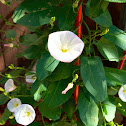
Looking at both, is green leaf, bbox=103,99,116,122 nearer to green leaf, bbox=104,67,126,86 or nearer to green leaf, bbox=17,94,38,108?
green leaf, bbox=104,67,126,86

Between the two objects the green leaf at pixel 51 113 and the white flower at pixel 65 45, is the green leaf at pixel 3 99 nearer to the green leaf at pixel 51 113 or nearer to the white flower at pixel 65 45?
the green leaf at pixel 51 113

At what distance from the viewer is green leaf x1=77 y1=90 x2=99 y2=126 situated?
0.68 meters

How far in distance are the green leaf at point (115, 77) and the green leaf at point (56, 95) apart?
19cm

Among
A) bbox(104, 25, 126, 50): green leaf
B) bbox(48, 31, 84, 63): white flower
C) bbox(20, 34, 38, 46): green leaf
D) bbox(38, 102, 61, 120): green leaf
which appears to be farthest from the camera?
bbox(20, 34, 38, 46): green leaf

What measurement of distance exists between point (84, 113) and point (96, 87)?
0.60ft

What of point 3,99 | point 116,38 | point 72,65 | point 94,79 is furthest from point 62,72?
point 3,99

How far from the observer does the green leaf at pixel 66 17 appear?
1.92ft

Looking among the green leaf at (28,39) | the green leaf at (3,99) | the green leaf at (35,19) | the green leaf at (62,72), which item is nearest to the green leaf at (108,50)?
the green leaf at (62,72)

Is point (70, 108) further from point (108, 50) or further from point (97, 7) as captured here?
point (97, 7)

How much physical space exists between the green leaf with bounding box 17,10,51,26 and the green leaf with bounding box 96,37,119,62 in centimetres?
26

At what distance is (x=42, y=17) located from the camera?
0.59 metres

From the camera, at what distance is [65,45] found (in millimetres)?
580

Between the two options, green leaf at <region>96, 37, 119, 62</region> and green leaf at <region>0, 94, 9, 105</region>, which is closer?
green leaf at <region>96, 37, 119, 62</region>

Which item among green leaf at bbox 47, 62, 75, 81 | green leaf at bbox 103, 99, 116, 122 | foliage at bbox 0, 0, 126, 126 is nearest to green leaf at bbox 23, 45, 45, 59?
foliage at bbox 0, 0, 126, 126
